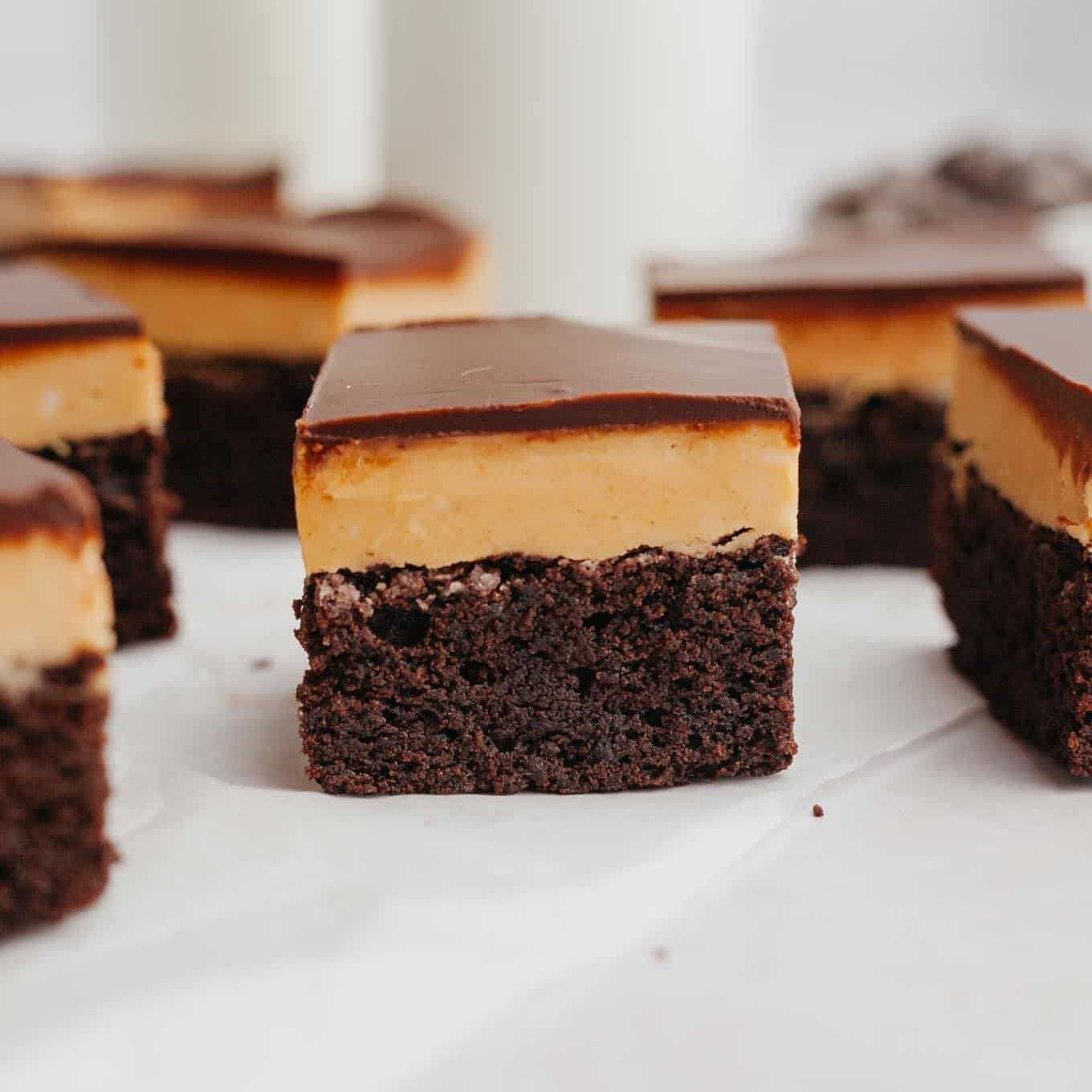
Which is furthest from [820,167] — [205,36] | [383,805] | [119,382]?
[383,805]

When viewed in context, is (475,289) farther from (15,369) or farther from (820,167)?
(820,167)

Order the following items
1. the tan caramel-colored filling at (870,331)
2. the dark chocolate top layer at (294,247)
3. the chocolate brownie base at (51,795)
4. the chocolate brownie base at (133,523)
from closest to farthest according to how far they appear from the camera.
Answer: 1. the chocolate brownie base at (51,795)
2. the chocolate brownie base at (133,523)
3. the tan caramel-colored filling at (870,331)
4. the dark chocolate top layer at (294,247)

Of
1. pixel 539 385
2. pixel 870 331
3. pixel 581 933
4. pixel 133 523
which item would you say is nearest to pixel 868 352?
pixel 870 331

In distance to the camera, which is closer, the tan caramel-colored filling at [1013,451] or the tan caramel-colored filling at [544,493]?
the tan caramel-colored filling at [544,493]

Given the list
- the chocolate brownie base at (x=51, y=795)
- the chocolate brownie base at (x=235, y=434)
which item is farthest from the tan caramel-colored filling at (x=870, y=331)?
the chocolate brownie base at (x=51, y=795)

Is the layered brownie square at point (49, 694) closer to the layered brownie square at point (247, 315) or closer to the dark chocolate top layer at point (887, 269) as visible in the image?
the layered brownie square at point (247, 315)

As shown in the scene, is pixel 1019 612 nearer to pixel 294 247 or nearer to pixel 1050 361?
pixel 1050 361
